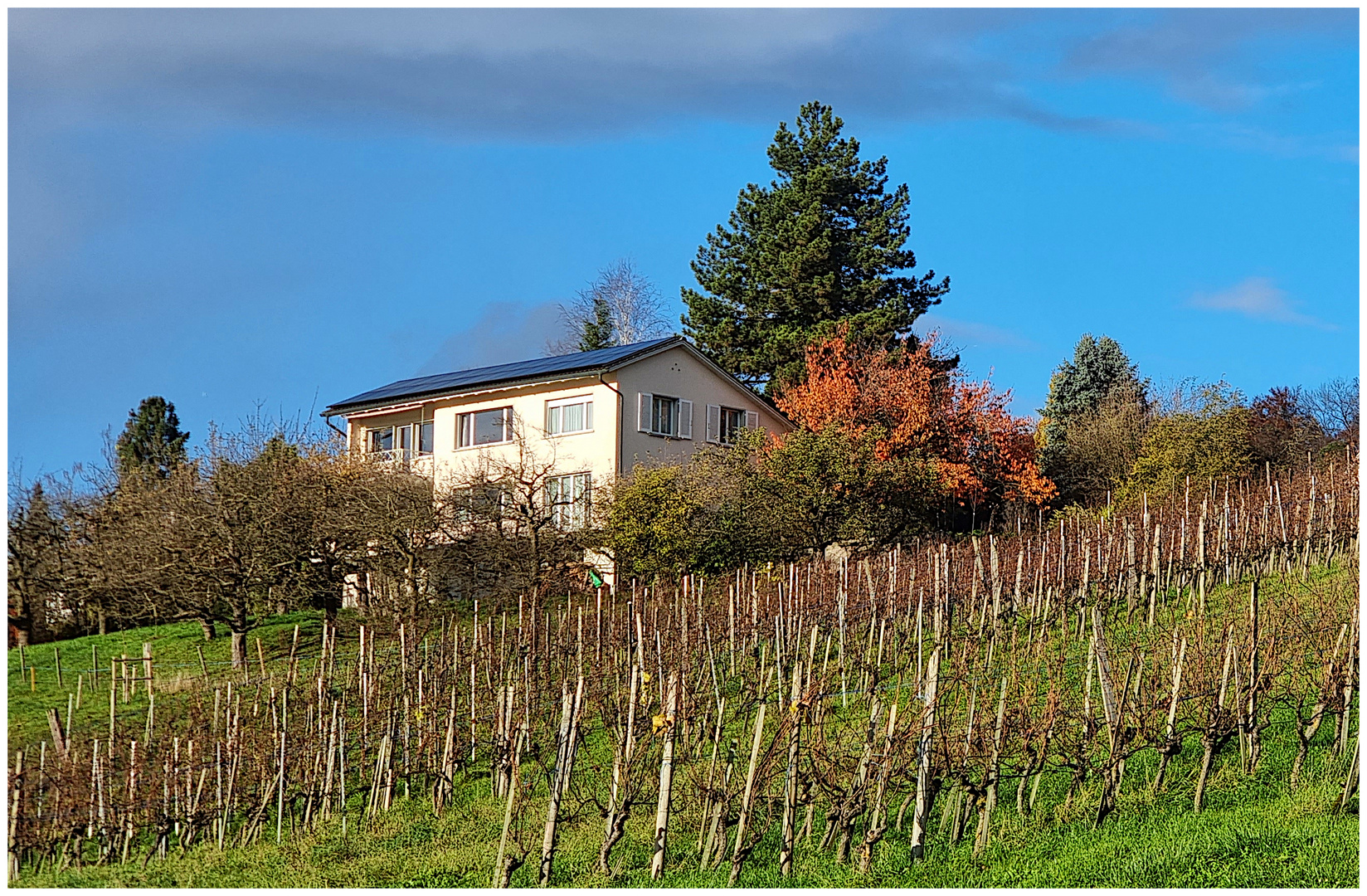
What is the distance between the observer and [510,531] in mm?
25391

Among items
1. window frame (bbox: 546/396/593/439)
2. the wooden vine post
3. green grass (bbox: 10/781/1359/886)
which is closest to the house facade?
window frame (bbox: 546/396/593/439)

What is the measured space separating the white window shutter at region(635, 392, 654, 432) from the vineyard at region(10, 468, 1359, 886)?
10.9 meters

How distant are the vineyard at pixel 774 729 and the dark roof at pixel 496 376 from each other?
1143cm

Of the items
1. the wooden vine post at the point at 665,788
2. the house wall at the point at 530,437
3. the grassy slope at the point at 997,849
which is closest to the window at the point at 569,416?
the house wall at the point at 530,437

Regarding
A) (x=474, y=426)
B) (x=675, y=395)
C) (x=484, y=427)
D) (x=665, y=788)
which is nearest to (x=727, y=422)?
(x=675, y=395)

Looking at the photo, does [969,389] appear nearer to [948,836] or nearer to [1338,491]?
[1338,491]

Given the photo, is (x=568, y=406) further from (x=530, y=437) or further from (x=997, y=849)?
(x=997, y=849)

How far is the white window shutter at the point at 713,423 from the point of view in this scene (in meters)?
31.1

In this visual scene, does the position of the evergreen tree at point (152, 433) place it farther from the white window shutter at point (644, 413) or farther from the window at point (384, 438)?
the white window shutter at point (644, 413)

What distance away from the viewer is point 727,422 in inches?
1243

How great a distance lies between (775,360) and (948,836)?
26154 mm

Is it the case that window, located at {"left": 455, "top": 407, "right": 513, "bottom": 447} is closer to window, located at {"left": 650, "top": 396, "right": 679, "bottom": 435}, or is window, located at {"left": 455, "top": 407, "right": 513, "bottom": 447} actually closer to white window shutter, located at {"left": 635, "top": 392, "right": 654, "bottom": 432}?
white window shutter, located at {"left": 635, "top": 392, "right": 654, "bottom": 432}

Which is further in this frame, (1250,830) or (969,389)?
(969,389)

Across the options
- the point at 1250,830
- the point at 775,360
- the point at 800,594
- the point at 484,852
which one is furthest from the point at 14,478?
the point at 1250,830
